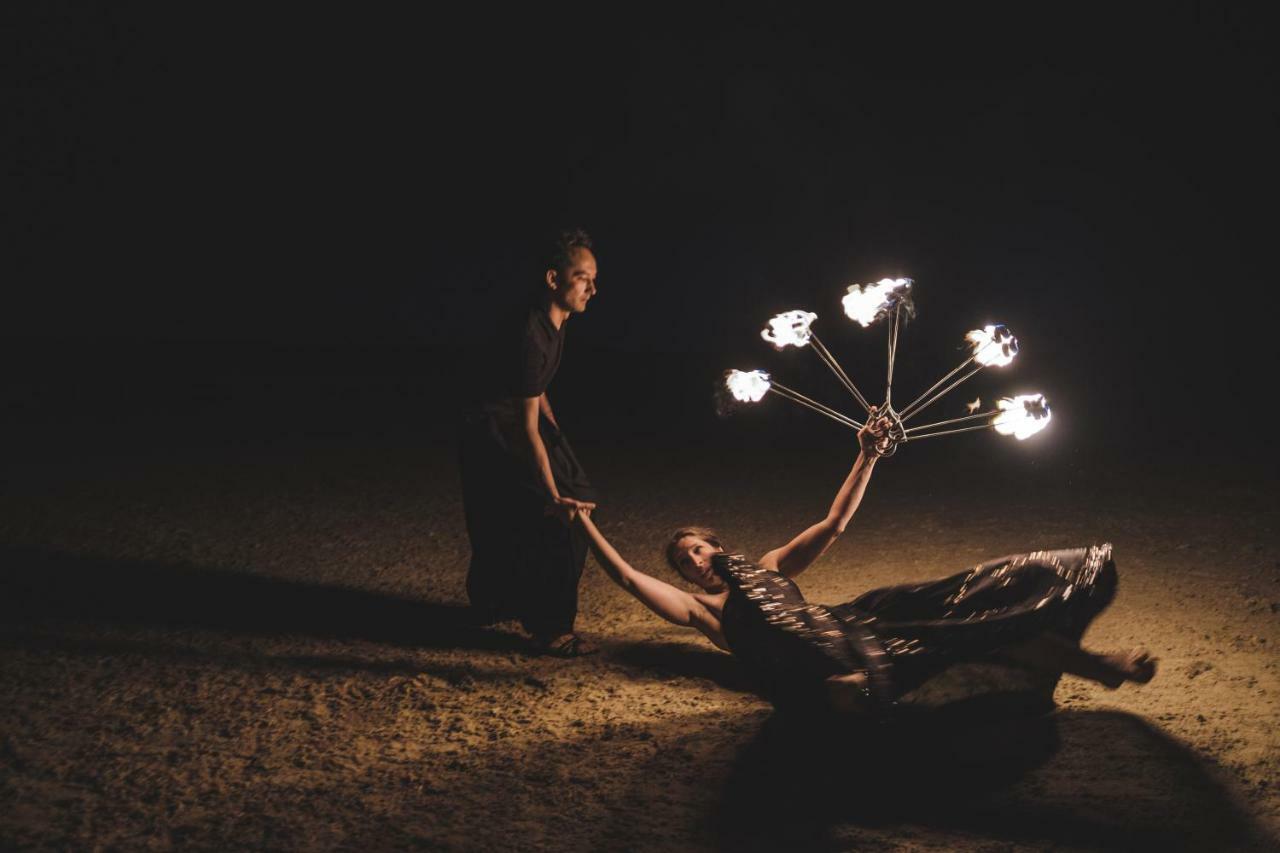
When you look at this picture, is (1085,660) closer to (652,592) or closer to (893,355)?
(893,355)

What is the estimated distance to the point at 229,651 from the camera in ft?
16.7

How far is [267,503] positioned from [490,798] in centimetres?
531

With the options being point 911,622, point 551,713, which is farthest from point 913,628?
point 551,713

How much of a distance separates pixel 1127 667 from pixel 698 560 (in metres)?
1.72

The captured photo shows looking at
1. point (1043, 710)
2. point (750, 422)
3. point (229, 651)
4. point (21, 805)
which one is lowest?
point (21, 805)

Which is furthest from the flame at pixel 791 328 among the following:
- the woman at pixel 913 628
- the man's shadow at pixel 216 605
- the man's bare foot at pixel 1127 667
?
the man's shadow at pixel 216 605

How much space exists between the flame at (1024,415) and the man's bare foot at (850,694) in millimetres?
1294

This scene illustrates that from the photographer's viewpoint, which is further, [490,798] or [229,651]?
[229,651]

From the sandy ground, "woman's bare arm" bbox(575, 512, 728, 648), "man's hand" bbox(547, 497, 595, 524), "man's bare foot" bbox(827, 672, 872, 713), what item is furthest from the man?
"man's bare foot" bbox(827, 672, 872, 713)

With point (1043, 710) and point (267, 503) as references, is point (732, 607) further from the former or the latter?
point (267, 503)

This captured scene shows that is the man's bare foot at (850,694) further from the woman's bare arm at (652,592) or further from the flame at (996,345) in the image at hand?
the flame at (996,345)

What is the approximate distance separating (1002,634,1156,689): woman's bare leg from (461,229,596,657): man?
2114 millimetres

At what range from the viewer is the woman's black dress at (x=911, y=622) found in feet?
12.3

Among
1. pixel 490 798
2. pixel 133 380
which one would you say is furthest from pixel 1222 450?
pixel 133 380
